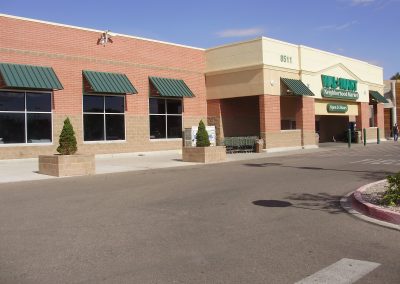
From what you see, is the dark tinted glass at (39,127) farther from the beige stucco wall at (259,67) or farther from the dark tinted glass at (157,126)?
the beige stucco wall at (259,67)

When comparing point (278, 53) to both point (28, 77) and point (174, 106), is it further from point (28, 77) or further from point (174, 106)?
point (28, 77)

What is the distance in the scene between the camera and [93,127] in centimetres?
2473

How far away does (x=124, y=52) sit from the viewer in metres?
26.4

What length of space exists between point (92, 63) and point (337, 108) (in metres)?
21.1

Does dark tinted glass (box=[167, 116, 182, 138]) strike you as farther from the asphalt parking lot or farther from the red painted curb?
the red painted curb

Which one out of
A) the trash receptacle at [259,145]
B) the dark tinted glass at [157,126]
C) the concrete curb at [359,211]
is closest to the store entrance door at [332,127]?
the trash receptacle at [259,145]

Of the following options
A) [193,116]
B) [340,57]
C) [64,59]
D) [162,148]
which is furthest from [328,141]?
[64,59]

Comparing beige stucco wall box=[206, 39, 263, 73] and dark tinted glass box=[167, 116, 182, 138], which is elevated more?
beige stucco wall box=[206, 39, 263, 73]

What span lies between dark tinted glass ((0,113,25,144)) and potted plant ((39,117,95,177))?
5.35 meters

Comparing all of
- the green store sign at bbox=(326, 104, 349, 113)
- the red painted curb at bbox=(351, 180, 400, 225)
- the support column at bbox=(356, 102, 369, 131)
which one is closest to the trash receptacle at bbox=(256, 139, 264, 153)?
the green store sign at bbox=(326, 104, 349, 113)

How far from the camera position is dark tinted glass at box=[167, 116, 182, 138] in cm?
2880

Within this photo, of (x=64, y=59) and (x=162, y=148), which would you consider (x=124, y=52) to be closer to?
(x=64, y=59)

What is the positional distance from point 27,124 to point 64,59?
396 cm

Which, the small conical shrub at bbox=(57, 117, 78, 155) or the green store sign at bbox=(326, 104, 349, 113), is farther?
the green store sign at bbox=(326, 104, 349, 113)
